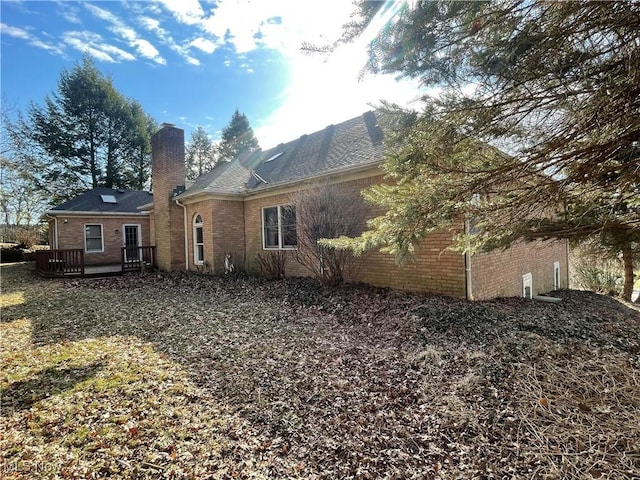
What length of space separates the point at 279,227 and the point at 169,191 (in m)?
6.51

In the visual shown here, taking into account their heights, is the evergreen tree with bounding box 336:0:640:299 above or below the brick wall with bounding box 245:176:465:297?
above

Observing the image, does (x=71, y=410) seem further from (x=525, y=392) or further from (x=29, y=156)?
(x=29, y=156)

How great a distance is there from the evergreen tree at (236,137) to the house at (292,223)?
23301 mm

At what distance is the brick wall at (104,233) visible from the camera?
59.7 ft

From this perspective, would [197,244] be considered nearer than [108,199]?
Yes

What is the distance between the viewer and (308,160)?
1186cm

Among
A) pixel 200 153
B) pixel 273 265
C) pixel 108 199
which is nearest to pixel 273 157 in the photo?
pixel 273 265

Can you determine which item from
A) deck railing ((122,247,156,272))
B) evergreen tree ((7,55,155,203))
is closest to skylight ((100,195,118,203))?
deck railing ((122,247,156,272))

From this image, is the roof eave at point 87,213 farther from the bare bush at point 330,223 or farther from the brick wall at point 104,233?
the bare bush at point 330,223

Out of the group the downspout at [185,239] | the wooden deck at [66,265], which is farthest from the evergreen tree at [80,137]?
the downspout at [185,239]

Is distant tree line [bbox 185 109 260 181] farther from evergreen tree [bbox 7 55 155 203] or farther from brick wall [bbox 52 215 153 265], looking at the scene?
brick wall [bbox 52 215 153 265]

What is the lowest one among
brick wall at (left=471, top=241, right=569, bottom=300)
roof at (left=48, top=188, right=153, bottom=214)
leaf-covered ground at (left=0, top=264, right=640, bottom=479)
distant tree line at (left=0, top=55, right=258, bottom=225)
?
leaf-covered ground at (left=0, top=264, right=640, bottom=479)

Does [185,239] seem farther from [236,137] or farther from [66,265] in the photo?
[236,137]

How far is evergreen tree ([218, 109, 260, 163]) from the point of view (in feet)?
128
